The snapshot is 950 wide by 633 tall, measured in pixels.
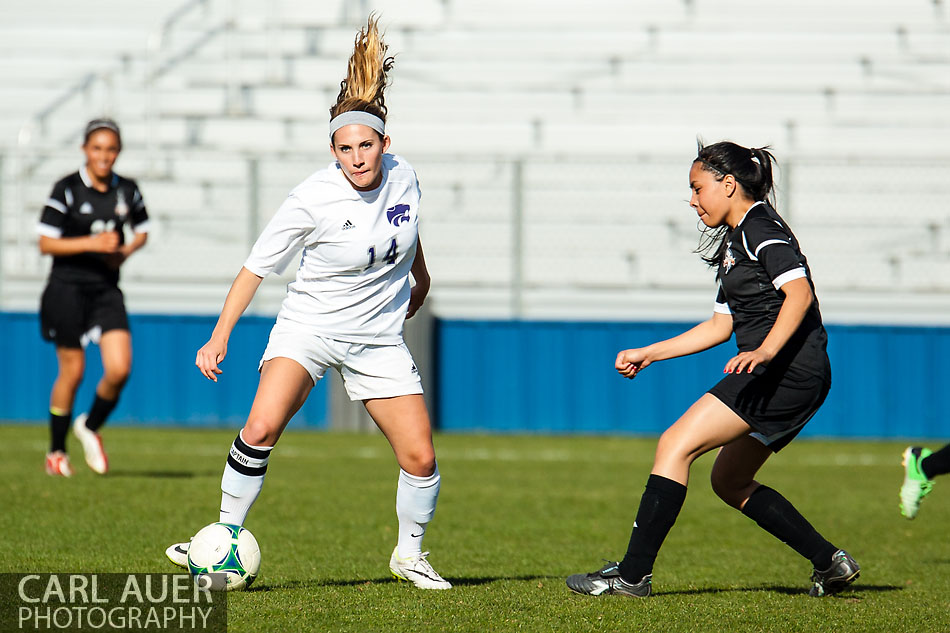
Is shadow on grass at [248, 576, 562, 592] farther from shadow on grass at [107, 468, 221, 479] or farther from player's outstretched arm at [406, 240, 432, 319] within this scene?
shadow on grass at [107, 468, 221, 479]

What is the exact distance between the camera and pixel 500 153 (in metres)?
17.1

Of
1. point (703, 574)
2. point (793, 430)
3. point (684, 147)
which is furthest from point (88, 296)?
point (684, 147)

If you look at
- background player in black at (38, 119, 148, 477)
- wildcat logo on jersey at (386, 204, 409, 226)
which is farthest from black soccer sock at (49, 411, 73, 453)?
wildcat logo on jersey at (386, 204, 409, 226)

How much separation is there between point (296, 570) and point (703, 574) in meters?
1.85

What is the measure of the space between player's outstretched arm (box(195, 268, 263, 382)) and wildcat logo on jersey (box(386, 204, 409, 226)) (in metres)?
0.57

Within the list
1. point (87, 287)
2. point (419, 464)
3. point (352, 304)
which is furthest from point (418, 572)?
point (87, 287)

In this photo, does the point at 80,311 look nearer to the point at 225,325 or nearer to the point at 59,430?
the point at 59,430

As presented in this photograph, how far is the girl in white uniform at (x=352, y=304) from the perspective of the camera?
16.0ft

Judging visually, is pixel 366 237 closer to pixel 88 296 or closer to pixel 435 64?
pixel 88 296

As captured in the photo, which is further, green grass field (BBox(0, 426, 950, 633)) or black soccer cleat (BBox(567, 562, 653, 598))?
black soccer cleat (BBox(567, 562, 653, 598))

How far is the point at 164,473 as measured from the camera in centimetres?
905

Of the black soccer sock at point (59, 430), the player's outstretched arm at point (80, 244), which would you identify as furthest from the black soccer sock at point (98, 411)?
the player's outstretched arm at point (80, 244)

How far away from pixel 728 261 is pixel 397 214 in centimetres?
132

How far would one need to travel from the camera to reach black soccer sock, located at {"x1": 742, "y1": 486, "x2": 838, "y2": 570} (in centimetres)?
509
